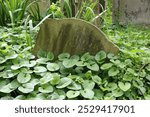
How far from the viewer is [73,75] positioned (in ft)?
7.07

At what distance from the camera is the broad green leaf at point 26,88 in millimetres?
1960

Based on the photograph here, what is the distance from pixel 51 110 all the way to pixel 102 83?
0.54m

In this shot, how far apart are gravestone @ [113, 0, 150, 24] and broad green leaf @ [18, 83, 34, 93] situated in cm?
439

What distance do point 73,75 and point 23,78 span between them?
1.10ft

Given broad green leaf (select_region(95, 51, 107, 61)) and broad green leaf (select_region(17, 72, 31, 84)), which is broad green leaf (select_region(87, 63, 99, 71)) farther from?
broad green leaf (select_region(17, 72, 31, 84))

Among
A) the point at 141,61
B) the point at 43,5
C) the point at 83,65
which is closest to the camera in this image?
the point at 83,65

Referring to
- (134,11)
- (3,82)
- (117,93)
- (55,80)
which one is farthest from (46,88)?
(134,11)

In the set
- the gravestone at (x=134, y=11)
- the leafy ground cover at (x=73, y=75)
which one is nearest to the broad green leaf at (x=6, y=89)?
the leafy ground cover at (x=73, y=75)

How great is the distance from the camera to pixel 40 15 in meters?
4.07

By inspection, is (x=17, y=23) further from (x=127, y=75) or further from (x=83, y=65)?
(x=127, y=75)

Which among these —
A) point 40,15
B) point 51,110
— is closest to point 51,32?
point 51,110

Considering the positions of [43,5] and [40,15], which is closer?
[40,15]

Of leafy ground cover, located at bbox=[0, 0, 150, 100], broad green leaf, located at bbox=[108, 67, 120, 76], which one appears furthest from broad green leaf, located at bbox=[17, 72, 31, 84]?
broad green leaf, located at bbox=[108, 67, 120, 76]

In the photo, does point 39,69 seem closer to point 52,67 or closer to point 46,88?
point 52,67
